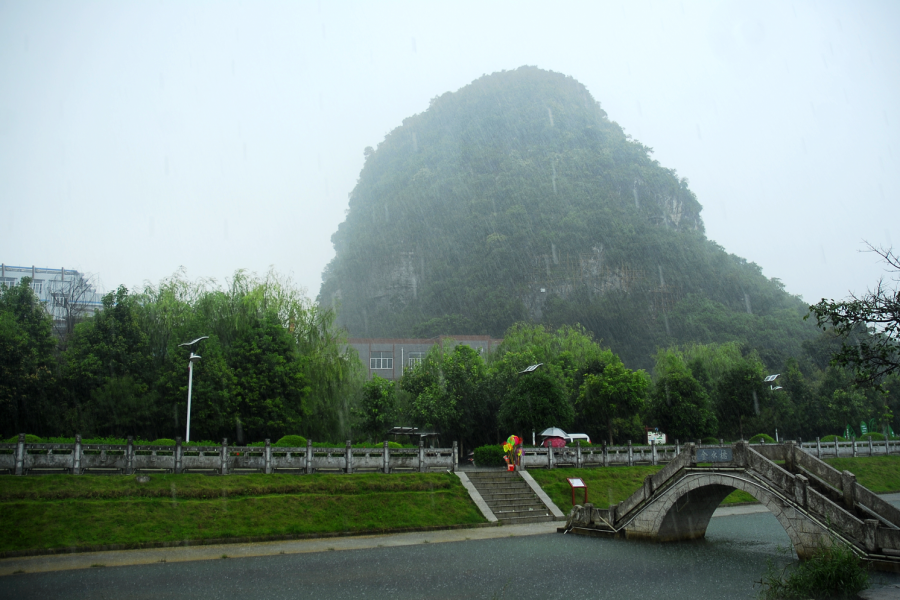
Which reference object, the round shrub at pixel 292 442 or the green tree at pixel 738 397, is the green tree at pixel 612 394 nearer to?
the green tree at pixel 738 397

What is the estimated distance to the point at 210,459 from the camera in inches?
864

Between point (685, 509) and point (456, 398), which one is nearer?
point (685, 509)

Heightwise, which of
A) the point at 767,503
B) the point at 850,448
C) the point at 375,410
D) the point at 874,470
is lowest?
the point at 874,470

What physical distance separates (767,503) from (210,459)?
1804cm

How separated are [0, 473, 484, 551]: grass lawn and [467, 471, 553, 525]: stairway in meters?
1.07

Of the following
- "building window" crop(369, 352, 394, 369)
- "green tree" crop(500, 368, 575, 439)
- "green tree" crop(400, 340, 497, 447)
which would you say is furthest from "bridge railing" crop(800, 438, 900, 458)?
"building window" crop(369, 352, 394, 369)

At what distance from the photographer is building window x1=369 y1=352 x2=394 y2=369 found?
73.4 metres

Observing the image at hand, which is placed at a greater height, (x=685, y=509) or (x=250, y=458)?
(x=250, y=458)

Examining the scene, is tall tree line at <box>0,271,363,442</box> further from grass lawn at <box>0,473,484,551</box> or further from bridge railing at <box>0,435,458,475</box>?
grass lawn at <box>0,473,484,551</box>

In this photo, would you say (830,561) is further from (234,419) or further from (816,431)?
(816,431)

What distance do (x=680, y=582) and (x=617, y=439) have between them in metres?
31.6

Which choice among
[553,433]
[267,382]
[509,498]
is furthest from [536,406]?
[267,382]

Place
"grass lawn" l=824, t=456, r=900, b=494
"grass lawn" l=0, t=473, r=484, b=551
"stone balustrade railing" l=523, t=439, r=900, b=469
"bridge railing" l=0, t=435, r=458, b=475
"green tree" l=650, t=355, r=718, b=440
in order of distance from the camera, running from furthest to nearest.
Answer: "green tree" l=650, t=355, r=718, b=440, "grass lawn" l=824, t=456, r=900, b=494, "stone balustrade railing" l=523, t=439, r=900, b=469, "bridge railing" l=0, t=435, r=458, b=475, "grass lawn" l=0, t=473, r=484, b=551

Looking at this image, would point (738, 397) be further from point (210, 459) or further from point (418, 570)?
point (210, 459)
